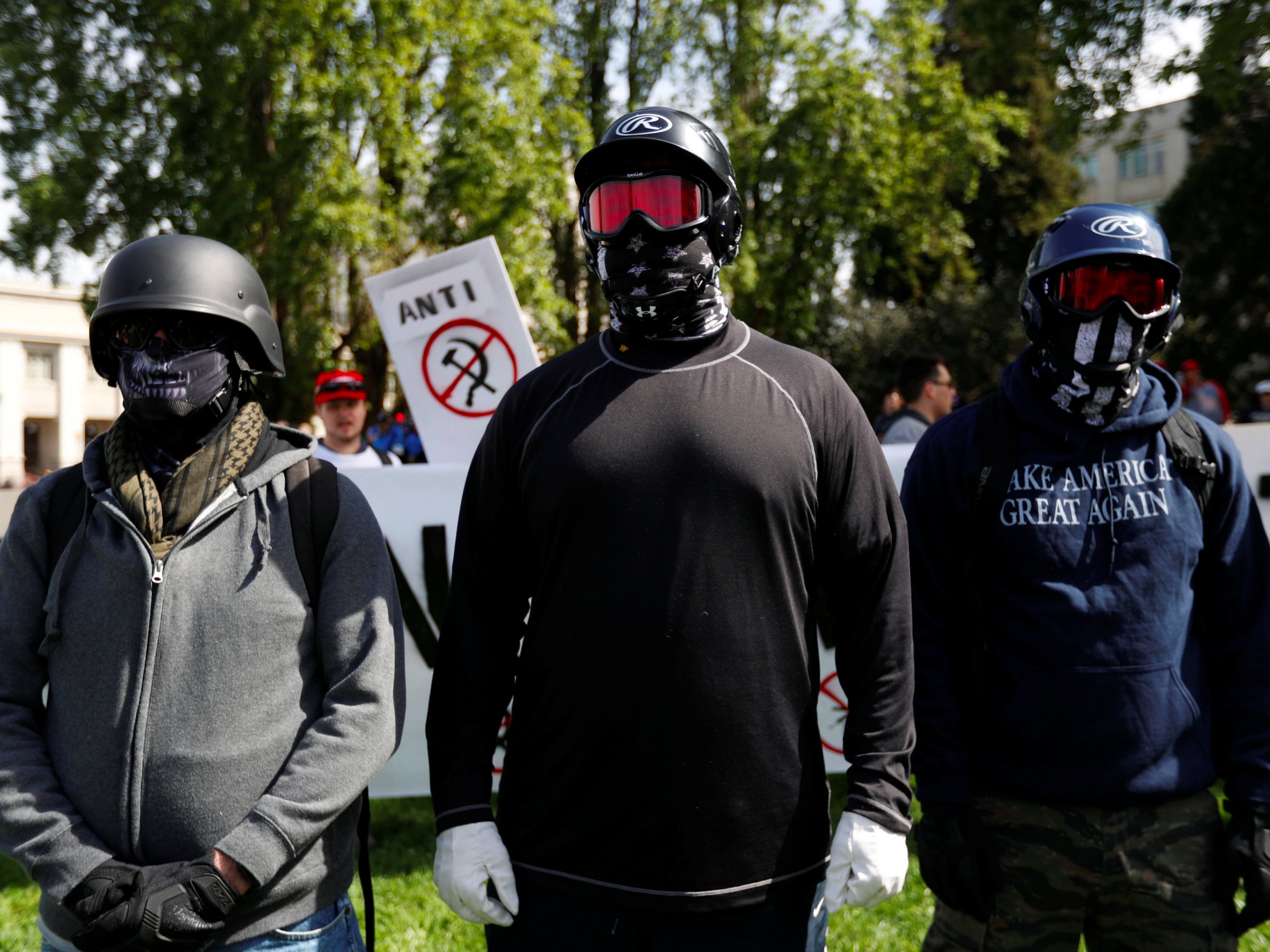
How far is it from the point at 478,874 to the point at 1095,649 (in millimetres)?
1460

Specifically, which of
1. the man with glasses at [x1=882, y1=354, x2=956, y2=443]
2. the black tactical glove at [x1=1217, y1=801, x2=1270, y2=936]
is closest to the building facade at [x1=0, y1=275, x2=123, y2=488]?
the man with glasses at [x1=882, y1=354, x2=956, y2=443]

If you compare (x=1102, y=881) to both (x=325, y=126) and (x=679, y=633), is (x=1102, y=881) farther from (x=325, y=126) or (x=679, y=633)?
(x=325, y=126)

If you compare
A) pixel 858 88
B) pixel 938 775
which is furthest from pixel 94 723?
pixel 858 88

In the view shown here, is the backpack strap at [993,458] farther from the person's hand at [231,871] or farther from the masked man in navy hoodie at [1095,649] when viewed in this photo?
the person's hand at [231,871]

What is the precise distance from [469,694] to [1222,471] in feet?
6.09

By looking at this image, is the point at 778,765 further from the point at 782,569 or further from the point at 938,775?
the point at 938,775

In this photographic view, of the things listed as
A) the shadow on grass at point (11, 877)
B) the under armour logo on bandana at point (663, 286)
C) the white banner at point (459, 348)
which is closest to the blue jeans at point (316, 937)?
the under armour logo on bandana at point (663, 286)

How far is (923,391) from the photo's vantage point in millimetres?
6891

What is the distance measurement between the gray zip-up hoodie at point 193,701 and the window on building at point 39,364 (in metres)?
54.4

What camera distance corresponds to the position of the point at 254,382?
2.48 m

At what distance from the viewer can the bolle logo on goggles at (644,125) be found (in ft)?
6.68

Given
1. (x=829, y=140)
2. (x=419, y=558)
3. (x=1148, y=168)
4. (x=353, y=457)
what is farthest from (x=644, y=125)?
(x=1148, y=168)

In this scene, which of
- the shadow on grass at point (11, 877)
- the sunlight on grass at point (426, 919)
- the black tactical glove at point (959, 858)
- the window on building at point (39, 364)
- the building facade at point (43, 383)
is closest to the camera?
the black tactical glove at point (959, 858)

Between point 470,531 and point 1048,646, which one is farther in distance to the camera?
point 1048,646
